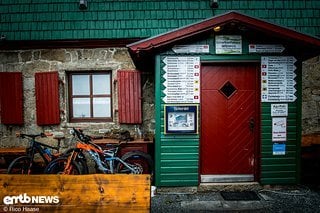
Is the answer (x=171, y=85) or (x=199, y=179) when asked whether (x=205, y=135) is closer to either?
(x=199, y=179)

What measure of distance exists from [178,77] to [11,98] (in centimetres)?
475

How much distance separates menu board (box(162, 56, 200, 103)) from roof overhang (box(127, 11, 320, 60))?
49 centimetres

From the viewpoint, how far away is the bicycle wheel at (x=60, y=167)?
5648 mm

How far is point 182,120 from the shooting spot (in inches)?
220

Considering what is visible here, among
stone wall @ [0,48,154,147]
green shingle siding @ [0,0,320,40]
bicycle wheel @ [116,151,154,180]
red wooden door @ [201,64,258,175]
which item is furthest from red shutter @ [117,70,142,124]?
red wooden door @ [201,64,258,175]

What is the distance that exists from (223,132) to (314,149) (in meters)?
2.41

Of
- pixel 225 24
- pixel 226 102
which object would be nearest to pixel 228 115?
pixel 226 102

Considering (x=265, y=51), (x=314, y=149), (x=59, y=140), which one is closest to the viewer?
(x=265, y=51)

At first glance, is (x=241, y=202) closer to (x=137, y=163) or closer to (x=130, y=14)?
(x=137, y=163)

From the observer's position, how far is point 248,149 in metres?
5.79

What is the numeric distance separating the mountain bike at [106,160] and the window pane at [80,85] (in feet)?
5.91

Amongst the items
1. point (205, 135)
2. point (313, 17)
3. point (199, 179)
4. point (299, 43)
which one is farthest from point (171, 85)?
point (313, 17)

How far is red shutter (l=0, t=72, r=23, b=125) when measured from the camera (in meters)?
7.27
